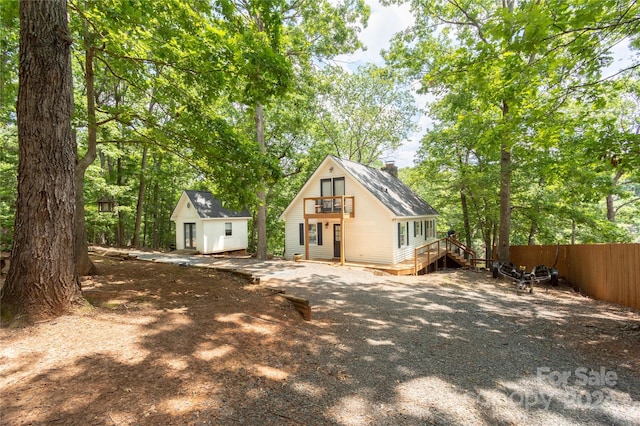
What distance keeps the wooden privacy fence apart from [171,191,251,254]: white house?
Result: 58.1 ft

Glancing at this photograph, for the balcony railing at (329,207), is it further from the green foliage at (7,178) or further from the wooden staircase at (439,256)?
the green foliage at (7,178)

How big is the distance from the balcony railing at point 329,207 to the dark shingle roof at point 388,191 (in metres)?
1.44

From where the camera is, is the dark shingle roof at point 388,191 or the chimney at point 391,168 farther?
the chimney at point 391,168

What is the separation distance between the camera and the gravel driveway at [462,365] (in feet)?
9.43

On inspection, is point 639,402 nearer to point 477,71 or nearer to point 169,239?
point 477,71

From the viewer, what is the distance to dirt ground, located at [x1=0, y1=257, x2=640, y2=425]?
2.31 meters

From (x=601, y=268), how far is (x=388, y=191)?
10611mm

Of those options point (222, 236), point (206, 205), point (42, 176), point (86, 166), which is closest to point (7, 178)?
point (206, 205)

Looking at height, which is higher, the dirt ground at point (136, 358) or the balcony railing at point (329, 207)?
the balcony railing at point (329, 207)

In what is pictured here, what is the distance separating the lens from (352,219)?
625 inches

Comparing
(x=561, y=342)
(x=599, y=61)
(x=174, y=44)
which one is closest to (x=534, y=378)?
(x=561, y=342)

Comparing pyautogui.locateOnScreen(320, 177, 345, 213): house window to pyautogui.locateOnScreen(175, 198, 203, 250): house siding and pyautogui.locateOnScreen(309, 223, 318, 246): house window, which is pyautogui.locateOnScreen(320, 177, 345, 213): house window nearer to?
pyautogui.locateOnScreen(309, 223, 318, 246): house window

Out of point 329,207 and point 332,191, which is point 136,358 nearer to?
point 329,207

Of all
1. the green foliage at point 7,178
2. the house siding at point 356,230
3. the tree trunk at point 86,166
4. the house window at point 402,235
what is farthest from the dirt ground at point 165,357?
the green foliage at point 7,178
